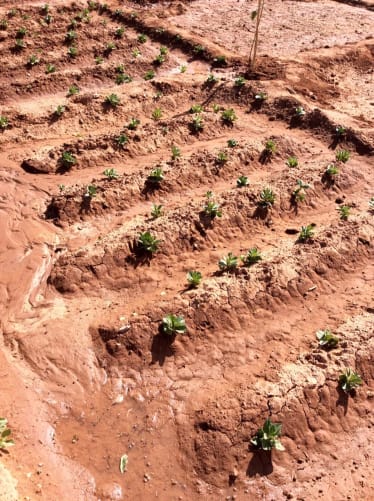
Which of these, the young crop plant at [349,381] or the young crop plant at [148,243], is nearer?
the young crop plant at [349,381]

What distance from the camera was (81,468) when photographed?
526 cm

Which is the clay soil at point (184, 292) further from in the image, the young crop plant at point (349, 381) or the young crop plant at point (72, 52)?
the young crop plant at point (72, 52)

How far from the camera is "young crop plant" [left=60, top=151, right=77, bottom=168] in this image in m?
9.91

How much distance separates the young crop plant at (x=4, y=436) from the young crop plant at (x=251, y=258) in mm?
4462

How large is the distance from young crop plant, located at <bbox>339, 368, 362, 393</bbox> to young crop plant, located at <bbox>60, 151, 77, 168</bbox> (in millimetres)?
7425

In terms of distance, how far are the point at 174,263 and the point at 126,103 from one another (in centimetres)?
642

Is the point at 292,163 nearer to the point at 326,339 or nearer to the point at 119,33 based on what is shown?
the point at 326,339

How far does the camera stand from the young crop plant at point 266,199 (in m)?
8.85

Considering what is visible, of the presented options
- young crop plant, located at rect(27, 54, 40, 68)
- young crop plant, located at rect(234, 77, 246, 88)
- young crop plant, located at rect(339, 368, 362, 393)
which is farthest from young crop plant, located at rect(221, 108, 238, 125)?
young crop plant, located at rect(339, 368, 362, 393)

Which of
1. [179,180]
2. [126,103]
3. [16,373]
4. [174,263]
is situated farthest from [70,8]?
[16,373]

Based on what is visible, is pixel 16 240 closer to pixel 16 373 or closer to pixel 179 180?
pixel 16 373

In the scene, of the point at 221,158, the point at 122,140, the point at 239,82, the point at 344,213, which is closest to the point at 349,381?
the point at 344,213

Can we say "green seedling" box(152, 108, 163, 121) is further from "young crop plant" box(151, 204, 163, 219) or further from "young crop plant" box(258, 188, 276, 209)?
"young crop plant" box(258, 188, 276, 209)

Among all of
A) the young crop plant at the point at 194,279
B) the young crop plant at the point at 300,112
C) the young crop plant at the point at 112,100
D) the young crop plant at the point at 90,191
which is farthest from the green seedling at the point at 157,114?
the young crop plant at the point at 194,279
